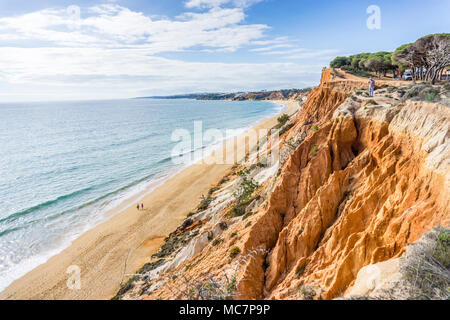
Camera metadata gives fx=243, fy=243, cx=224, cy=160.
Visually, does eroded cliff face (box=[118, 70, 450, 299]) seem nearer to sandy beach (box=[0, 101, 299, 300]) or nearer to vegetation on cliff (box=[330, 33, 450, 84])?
sandy beach (box=[0, 101, 299, 300])

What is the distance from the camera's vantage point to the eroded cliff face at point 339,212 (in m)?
9.89

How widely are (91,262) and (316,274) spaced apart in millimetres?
22455

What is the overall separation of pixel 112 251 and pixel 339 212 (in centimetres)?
2262

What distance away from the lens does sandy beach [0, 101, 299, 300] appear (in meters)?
21.1

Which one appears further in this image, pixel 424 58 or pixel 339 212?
pixel 424 58

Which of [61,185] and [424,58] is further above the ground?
[424,58]

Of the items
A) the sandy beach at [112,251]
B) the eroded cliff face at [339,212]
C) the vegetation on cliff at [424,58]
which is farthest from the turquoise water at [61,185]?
the vegetation on cliff at [424,58]

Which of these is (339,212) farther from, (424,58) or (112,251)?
(424,58)

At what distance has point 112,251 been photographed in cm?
2548

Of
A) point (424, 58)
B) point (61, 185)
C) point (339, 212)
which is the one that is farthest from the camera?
point (61, 185)

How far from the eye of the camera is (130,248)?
25750mm

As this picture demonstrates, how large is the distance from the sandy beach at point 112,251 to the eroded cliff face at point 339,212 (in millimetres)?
5065

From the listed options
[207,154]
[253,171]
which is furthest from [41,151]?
[253,171]

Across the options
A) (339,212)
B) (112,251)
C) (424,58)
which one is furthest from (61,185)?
(424,58)
